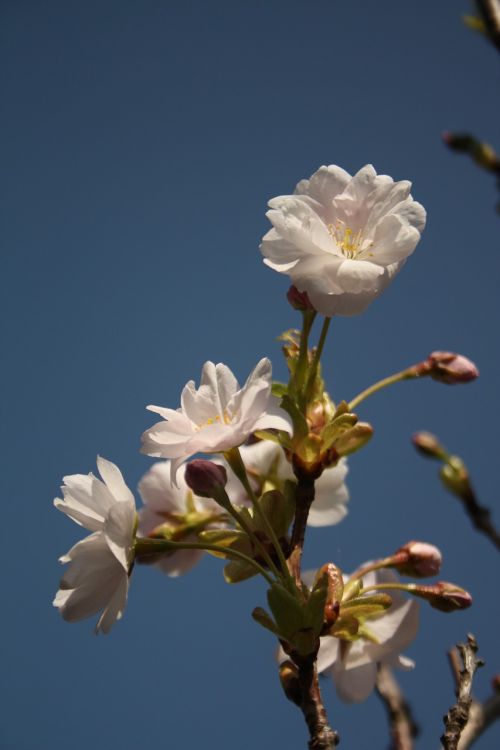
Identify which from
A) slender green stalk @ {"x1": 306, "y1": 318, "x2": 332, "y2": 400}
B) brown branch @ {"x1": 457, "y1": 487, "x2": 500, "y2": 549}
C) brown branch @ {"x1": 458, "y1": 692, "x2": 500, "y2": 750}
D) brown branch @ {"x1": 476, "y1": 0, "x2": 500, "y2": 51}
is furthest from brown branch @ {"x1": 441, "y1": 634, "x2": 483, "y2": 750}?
brown branch @ {"x1": 476, "y1": 0, "x2": 500, "y2": 51}

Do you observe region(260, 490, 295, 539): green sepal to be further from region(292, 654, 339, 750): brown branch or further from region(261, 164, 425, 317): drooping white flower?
region(261, 164, 425, 317): drooping white flower

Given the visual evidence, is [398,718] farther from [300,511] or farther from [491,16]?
[491,16]

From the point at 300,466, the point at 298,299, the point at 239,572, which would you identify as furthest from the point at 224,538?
the point at 298,299

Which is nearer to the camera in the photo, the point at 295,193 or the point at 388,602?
the point at 388,602

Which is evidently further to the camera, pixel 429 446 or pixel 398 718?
pixel 398 718

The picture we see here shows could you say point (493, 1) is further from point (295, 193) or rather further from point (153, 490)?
point (153, 490)

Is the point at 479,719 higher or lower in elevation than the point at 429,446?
lower

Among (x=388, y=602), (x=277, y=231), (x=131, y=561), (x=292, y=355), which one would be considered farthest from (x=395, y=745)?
(x=277, y=231)
